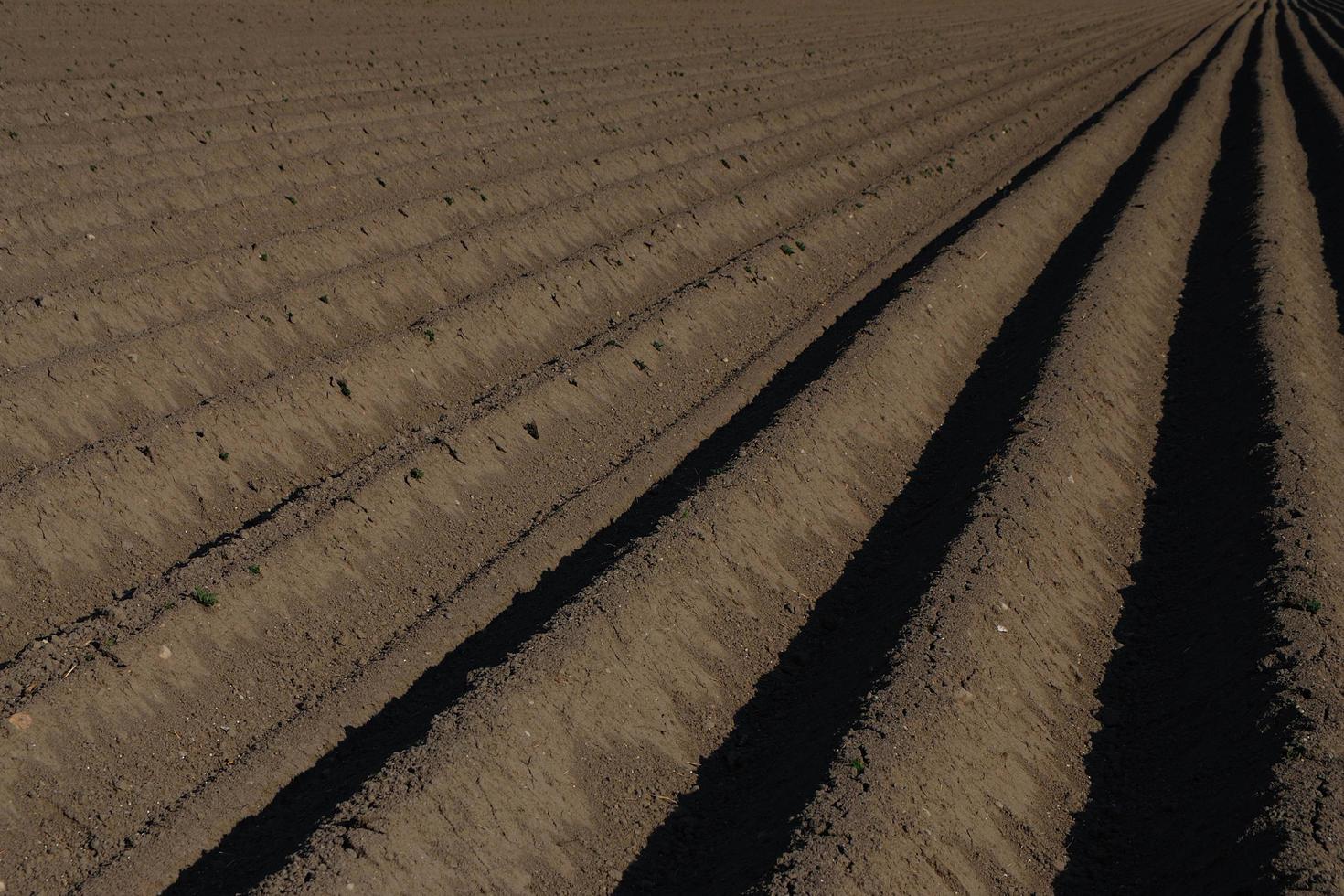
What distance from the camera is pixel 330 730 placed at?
750 cm

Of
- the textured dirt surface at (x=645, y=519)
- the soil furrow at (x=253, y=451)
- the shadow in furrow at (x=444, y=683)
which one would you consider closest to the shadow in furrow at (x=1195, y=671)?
the textured dirt surface at (x=645, y=519)

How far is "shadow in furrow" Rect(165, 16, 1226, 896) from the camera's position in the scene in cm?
644

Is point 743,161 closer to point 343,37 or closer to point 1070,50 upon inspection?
point 343,37

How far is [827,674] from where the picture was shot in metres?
8.17

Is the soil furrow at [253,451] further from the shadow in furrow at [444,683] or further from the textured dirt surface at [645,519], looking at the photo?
the shadow in furrow at [444,683]

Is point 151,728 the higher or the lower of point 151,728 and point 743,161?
the lower

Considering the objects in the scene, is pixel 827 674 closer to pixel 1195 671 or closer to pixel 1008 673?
Result: pixel 1008 673

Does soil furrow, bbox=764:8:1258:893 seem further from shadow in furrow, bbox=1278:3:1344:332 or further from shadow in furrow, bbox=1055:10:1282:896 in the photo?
shadow in furrow, bbox=1278:3:1344:332

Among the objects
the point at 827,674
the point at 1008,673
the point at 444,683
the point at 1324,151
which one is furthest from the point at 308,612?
the point at 1324,151

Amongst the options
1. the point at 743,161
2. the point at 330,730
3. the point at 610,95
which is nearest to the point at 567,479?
the point at 330,730

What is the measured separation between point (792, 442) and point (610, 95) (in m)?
17.0

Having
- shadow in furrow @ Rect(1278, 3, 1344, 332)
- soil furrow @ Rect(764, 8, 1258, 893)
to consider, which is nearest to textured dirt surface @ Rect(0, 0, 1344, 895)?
soil furrow @ Rect(764, 8, 1258, 893)

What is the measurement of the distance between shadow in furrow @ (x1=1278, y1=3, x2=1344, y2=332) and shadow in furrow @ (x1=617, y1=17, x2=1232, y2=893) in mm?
6248

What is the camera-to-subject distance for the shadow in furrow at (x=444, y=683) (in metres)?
6.44
